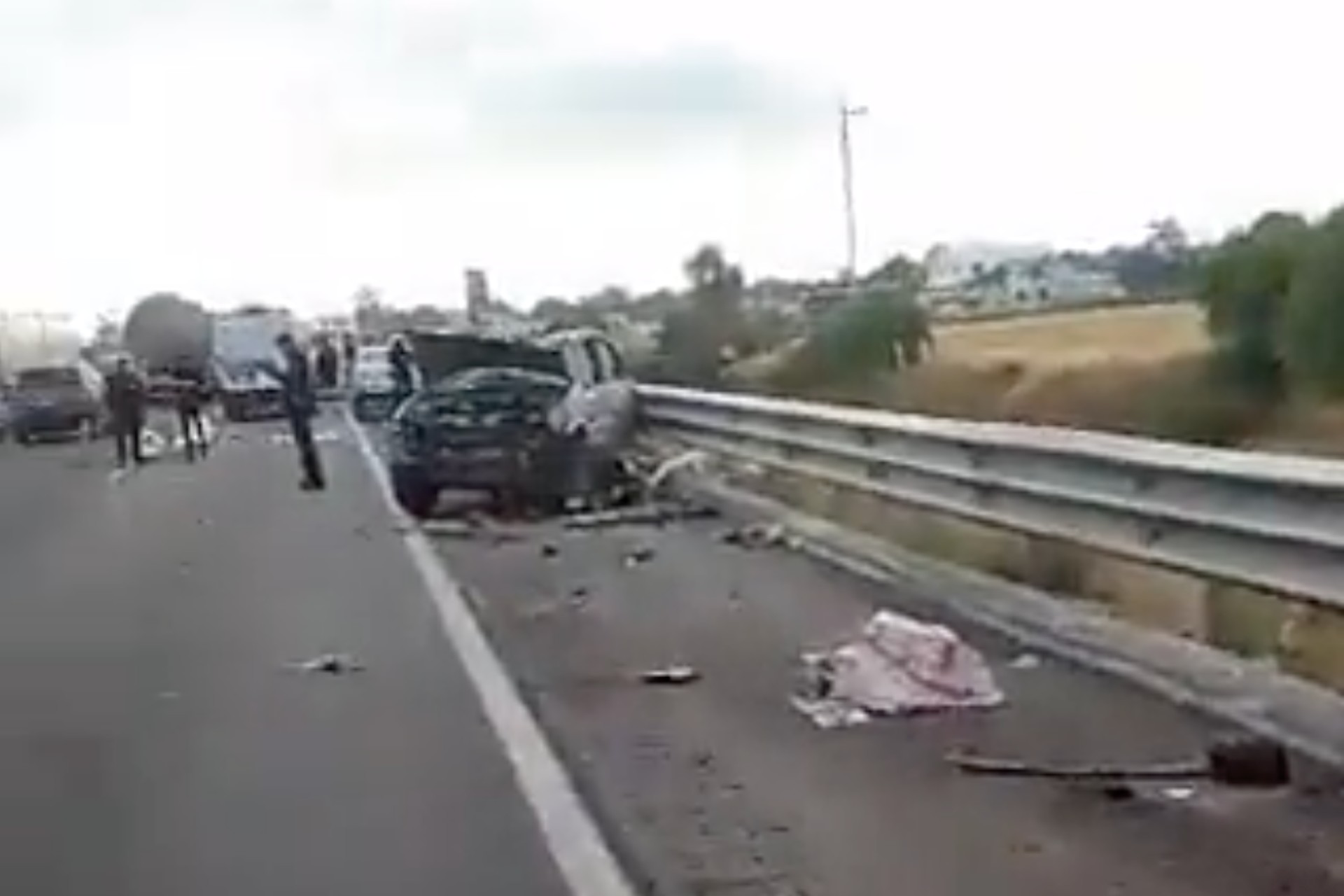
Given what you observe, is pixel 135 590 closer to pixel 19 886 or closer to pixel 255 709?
pixel 255 709

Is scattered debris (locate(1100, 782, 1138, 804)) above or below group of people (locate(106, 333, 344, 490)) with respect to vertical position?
above

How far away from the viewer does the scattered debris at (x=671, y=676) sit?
13.9 m

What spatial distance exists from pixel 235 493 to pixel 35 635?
17.7m

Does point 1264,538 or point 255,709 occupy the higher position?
point 1264,538

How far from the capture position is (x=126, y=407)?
4581 cm

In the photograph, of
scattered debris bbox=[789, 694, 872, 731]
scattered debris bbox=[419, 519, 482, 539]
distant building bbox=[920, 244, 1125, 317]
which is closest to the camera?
scattered debris bbox=[789, 694, 872, 731]

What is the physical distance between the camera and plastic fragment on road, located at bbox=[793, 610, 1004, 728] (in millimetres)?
12156

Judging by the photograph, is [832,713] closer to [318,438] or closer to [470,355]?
[470,355]

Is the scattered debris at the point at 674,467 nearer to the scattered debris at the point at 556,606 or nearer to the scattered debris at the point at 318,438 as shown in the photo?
the scattered debris at the point at 556,606

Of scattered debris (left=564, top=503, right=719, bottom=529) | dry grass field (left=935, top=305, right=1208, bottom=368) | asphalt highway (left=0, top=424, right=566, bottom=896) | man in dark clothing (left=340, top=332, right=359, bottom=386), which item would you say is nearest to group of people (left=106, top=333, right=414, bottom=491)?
man in dark clothing (left=340, top=332, right=359, bottom=386)

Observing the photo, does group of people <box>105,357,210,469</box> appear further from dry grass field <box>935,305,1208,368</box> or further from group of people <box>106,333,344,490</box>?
dry grass field <box>935,305,1208,368</box>

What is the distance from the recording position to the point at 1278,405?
42.4m

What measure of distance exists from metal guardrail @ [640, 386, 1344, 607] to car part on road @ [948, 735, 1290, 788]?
608mm

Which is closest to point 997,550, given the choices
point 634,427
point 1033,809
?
point 1033,809
